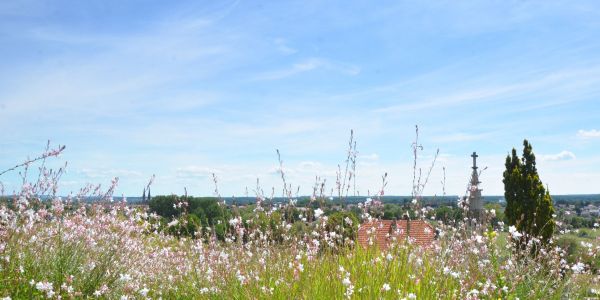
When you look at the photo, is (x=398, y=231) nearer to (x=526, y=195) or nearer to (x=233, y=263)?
(x=233, y=263)

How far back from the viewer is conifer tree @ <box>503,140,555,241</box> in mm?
14156

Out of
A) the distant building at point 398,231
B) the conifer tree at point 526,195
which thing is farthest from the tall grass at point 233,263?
the conifer tree at point 526,195

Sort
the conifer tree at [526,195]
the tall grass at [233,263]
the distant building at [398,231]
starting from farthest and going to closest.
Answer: the conifer tree at [526,195] → the distant building at [398,231] → the tall grass at [233,263]

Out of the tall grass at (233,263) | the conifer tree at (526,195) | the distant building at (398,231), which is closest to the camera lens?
the tall grass at (233,263)

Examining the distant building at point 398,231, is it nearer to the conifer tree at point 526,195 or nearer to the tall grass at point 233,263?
the tall grass at point 233,263

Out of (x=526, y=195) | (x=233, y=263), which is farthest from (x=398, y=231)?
(x=526, y=195)

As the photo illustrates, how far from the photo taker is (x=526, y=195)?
48.2 ft

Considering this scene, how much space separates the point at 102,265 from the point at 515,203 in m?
11.8

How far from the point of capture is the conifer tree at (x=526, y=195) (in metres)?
14.2

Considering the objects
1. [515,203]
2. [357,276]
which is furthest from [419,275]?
[515,203]

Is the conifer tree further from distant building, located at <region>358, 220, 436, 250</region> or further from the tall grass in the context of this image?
distant building, located at <region>358, 220, 436, 250</region>

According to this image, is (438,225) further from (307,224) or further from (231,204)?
(231,204)

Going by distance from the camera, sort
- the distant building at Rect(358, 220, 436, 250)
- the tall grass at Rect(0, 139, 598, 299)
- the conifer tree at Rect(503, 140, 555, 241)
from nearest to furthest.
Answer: the tall grass at Rect(0, 139, 598, 299)
the distant building at Rect(358, 220, 436, 250)
the conifer tree at Rect(503, 140, 555, 241)

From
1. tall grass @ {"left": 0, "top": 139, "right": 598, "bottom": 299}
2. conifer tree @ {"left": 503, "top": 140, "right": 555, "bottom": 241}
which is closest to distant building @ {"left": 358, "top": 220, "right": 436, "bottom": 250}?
tall grass @ {"left": 0, "top": 139, "right": 598, "bottom": 299}
